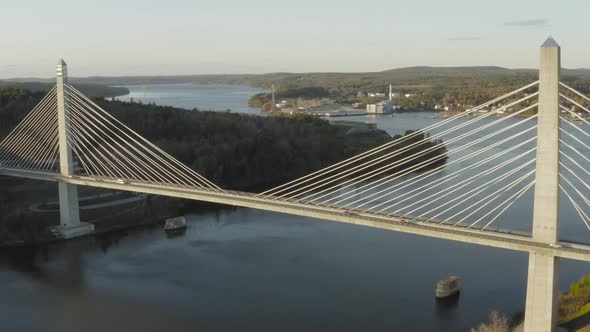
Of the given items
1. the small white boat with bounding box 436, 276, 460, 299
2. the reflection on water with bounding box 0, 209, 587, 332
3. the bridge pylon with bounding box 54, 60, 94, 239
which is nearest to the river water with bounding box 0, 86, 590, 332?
the reflection on water with bounding box 0, 209, 587, 332

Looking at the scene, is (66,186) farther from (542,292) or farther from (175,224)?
(542,292)

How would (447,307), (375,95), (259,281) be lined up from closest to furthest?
(447,307) → (259,281) → (375,95)

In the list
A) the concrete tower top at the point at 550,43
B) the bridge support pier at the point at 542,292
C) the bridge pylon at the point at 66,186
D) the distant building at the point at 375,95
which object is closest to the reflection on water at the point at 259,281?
the bridge pylon at the point at 66,186

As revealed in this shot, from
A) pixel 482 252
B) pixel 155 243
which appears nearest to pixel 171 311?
pixel 155 243

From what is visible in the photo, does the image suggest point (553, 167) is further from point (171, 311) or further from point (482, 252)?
point (171, 311)

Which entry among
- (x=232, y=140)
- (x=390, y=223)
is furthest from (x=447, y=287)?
(x=232, y=140)
